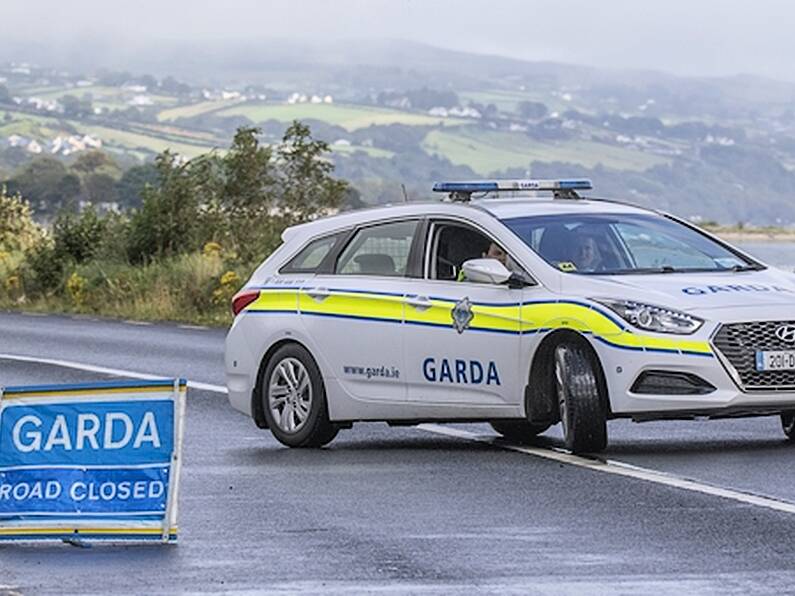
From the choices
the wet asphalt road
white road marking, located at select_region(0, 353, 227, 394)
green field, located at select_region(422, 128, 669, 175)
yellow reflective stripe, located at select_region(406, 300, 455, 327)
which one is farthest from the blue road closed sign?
green field, located at select_region(422, 128, 669, 175)

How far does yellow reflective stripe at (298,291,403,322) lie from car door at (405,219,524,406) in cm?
12

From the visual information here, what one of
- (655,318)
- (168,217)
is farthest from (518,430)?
(168,217)

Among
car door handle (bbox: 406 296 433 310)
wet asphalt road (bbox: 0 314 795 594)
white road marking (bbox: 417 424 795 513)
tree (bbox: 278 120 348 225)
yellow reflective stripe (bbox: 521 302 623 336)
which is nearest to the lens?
wet asphalt road (bbox: 0 314 795 594)

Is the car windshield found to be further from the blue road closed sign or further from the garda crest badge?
the blue road closed sign

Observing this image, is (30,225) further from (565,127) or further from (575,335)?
(565,127)

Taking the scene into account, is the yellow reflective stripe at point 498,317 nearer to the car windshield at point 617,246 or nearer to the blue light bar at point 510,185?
the car windshield at point 617,246

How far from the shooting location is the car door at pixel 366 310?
49.0ft

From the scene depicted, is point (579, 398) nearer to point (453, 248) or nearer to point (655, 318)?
point (655, 318)

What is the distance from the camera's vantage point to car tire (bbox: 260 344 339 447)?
15203mm

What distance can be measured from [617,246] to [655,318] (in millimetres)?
1120

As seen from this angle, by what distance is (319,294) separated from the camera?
15430 millimetres

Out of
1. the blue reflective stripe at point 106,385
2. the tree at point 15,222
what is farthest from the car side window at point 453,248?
the tree at point 15,222

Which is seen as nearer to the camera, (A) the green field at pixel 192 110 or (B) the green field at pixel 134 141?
(B) the green field at pixel 134 141

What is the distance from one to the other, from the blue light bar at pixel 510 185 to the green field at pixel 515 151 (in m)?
106
